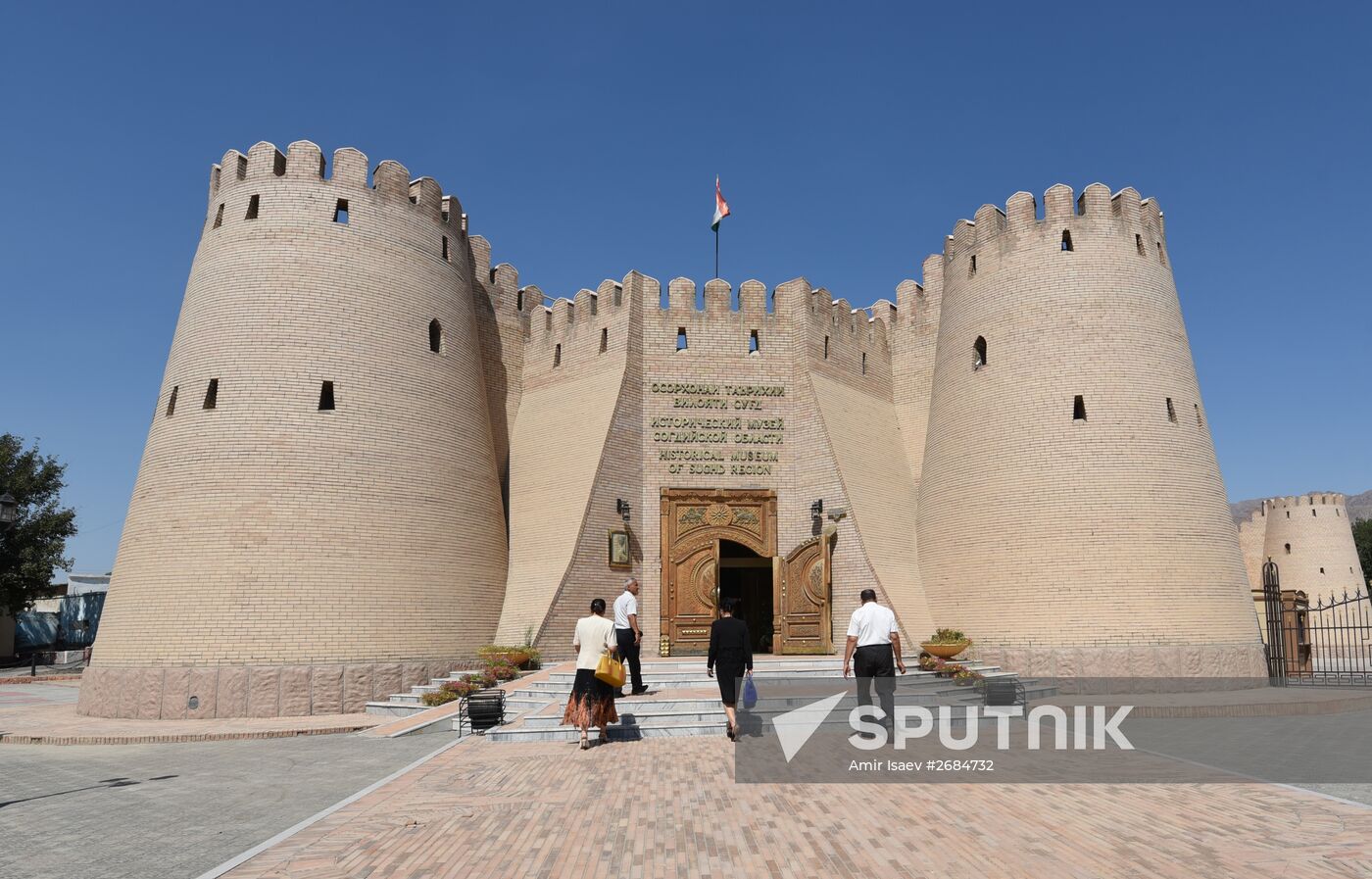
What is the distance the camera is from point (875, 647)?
34.4ft

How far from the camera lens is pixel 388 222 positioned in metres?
20.9

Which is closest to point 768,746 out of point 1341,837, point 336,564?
point 1341,837

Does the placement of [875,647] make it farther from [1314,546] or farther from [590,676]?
[1314,546]

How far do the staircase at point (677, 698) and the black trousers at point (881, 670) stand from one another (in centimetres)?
266

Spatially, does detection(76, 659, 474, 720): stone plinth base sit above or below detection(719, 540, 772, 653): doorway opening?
below

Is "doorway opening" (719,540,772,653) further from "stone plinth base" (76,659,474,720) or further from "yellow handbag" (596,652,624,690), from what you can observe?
"yellow handbag" (596,652,624,690)

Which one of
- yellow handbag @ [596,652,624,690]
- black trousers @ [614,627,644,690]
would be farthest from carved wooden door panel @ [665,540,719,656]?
yellow handbag @ [596,652,624,690]

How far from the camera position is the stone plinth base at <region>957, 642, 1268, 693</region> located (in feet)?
61.3

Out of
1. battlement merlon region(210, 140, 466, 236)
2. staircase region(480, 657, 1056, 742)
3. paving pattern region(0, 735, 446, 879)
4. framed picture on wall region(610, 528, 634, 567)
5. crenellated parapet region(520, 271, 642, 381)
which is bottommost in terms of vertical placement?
paving pattern region(0, 735, 446, 879)

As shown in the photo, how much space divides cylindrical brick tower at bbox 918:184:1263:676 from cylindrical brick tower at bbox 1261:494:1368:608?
90.6ft

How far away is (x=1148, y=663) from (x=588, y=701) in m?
13.0

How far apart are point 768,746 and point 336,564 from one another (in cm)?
1062

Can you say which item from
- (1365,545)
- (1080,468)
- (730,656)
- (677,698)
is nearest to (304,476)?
(677,698)

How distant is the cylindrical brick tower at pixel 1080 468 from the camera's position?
19234mm
